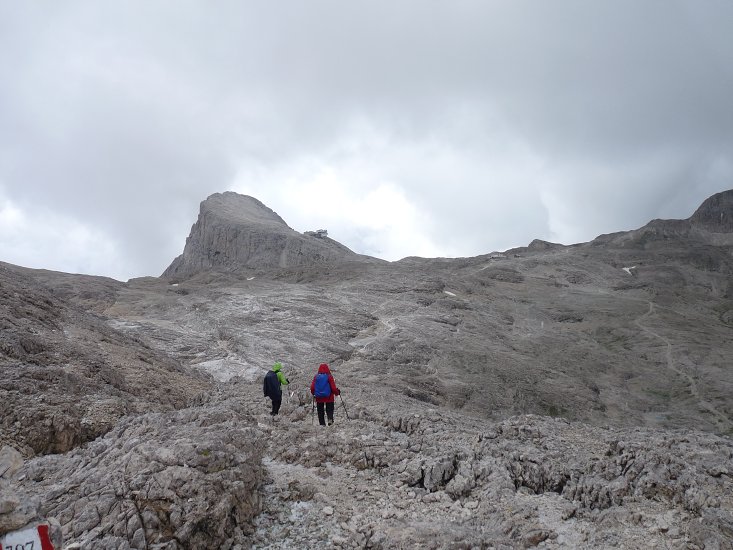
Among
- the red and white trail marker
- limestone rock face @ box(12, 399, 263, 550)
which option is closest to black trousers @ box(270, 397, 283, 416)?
limestone rock face @ box(12, 399, 263, 550)

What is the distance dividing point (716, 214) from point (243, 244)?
127311mm

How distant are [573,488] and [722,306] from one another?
7776cm

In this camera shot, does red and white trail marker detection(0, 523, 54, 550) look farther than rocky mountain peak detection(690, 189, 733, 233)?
No

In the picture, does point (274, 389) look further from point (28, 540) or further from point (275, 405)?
point (28, 540)

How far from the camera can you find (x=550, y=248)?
4557 inches

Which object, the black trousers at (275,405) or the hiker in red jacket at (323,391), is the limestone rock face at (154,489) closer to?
the hiker in red jacket at (323,391)

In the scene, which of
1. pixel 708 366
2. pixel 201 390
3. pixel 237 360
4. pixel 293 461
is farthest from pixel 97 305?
pixel 708 366

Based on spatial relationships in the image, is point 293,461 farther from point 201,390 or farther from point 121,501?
point 201,390

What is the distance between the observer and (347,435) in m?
13.2

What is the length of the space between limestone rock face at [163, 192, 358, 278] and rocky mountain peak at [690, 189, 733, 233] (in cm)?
9878

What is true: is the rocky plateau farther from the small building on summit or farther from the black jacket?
the small building on summit

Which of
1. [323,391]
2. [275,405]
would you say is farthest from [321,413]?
[275,405]

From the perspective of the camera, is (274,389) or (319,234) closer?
(274,389)

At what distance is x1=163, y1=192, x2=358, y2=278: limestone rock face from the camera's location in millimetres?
111250
